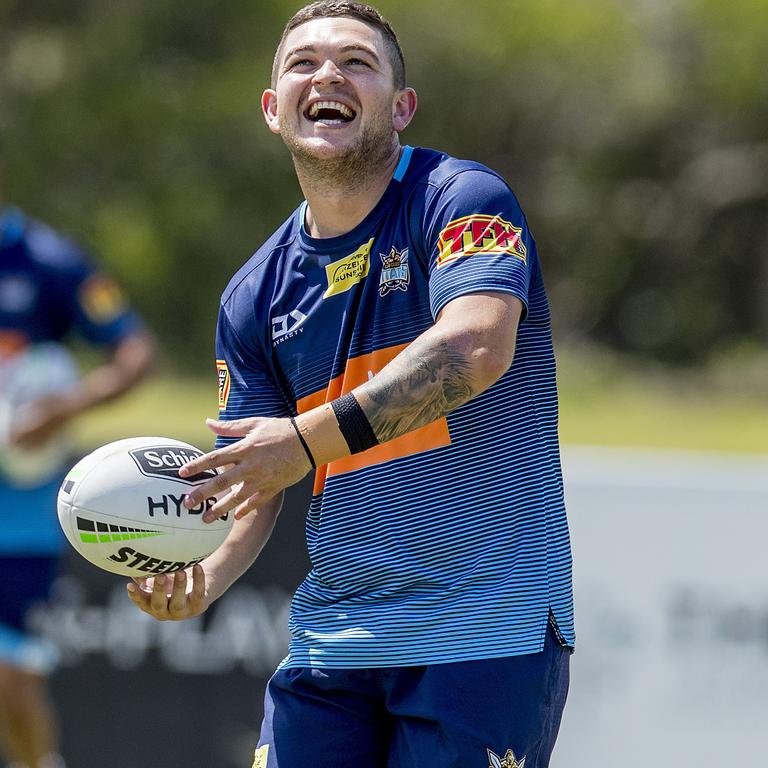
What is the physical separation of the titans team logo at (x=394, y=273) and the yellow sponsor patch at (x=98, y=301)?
3.48 m

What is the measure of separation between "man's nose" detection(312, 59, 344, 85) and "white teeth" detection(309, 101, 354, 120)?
48 mm

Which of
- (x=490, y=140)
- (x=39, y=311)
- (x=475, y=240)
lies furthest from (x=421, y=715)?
(x=490, y=140)

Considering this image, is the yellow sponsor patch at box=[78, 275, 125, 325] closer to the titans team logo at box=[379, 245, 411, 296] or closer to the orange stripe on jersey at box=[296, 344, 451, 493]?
the orange stripe on jersey at box=[296, 344, 451, 493]

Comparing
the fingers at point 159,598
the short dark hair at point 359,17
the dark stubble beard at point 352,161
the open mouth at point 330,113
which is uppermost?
the short dark hair at point 359,17

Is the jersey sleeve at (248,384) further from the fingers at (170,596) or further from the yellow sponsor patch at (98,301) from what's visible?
the yellow sponsor patch at (98,301)

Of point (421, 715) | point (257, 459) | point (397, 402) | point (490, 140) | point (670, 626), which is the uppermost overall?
point (490, 140)

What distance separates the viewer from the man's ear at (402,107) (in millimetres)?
3326

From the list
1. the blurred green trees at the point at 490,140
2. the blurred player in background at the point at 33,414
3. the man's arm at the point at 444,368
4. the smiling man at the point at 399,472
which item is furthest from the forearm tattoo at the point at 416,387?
the blurred green trees at the point at 490,140

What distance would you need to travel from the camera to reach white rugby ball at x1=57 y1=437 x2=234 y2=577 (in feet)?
10.3

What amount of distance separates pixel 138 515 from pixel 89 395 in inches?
Answer: 131

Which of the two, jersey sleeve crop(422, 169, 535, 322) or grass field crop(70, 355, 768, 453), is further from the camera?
grass field crop(70, 355, 768, 453)

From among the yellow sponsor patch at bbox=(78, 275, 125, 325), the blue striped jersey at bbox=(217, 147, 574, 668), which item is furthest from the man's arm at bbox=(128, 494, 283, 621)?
the yellow sponsor patch at bbox=(78, 275, 125, 325)

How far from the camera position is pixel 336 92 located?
3.22 metres

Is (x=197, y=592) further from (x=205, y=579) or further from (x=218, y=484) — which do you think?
(x=218, y=484)
